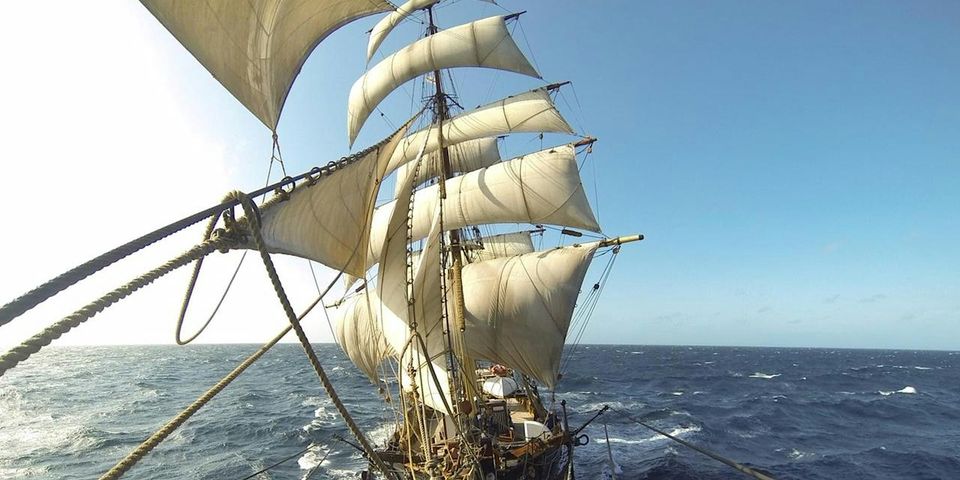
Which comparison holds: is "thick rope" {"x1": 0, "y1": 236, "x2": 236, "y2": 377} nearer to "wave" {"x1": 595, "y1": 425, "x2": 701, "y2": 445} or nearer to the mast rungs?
the mast rungs

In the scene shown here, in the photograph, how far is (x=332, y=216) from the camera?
328 inches

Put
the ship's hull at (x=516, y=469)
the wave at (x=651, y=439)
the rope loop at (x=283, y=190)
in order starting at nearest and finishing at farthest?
the rope loop at (x=283, y=190) < the ship's hull at (x=516, y=469) < the wave at (x=651, y=439)

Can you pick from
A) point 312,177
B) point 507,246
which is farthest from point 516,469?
point 507,246

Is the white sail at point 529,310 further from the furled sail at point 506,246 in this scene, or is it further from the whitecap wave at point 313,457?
the furled sail at point 506,246

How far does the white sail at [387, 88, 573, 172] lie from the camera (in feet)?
79.8

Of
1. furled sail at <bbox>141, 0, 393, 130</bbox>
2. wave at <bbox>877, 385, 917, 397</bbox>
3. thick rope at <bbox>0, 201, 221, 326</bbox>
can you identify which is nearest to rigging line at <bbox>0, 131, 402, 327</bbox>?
thick rope at <bbox>0, 201, 221, 326</bbox>

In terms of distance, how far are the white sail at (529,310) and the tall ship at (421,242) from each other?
0.20ft

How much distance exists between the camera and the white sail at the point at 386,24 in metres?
27.0

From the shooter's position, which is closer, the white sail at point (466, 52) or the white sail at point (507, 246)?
the white sail at point (466, 52)

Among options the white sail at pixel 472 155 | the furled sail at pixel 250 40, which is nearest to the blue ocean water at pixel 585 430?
the white sail at pixel 472 155

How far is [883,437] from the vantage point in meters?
29.1

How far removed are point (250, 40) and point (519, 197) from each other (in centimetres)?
1659

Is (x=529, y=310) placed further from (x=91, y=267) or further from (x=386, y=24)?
(x=386, y=24)

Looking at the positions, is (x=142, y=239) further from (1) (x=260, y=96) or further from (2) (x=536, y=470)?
(2) (x=536, y=470)
